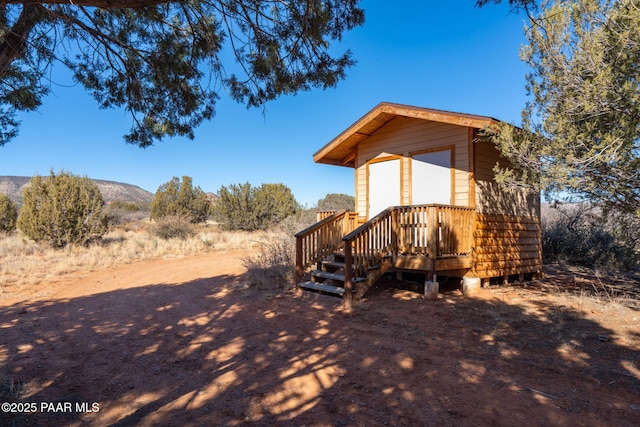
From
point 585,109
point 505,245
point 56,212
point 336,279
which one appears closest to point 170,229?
point 56,212

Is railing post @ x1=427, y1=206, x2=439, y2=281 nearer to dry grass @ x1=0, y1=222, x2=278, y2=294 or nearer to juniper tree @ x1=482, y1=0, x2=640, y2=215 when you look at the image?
juniper tree @ x1=482, y1=0, x2=640, y2=215

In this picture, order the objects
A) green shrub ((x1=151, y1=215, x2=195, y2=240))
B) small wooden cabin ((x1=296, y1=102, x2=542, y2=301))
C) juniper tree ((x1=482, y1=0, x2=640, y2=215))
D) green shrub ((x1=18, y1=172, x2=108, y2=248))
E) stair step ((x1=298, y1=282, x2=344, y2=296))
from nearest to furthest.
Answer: juniper tree ((x1=482, y1=0, x2=640, y2=215))
stair step ((x1=298, y1=282, x2=344, y2=296))
small wooden cabin ((x1=296, y1=102, x2=542, y2=301))
green shrub ((x1=18, y1=172, x2=108, y2=248))
green shrub ((x1=151, y1=215, x2=195, y2=240))

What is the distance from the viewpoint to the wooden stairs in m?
6.88

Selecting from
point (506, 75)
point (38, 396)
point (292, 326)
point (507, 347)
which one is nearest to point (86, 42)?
point (38, 396)

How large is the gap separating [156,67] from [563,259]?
13.9 m

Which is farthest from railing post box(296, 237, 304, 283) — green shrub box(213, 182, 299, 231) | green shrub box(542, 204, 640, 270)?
green shrub box(213, 182, 299, 231)

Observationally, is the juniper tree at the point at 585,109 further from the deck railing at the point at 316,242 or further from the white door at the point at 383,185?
the deck railing at the point at 316,242

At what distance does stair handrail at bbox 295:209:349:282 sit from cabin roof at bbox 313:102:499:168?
2.51 meters

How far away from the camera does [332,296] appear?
23.1ft

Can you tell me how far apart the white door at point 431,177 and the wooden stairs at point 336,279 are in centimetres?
220

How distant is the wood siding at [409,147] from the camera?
25.5 feet

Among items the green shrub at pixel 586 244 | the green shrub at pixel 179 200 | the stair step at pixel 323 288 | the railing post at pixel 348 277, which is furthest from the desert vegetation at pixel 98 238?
the green shrub at pixel 586 244

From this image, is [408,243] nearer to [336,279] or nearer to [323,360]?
[336,279]

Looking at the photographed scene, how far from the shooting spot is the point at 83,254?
13.5 meters
